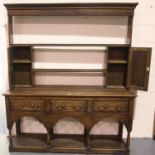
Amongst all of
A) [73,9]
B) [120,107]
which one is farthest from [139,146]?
[73,9]

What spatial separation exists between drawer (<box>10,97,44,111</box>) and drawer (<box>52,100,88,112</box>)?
172 mm

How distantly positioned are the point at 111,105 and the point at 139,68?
0.62 metres

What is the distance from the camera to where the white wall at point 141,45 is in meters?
2.68

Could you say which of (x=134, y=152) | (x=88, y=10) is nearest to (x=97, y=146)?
(x=134, y=152)

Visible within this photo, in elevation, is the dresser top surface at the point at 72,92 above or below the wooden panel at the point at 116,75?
below

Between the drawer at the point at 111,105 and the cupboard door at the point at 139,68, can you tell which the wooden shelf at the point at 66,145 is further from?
the cupboard door at the point at 139,68

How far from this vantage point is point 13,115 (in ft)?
8.25

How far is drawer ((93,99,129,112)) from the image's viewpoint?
8.08 ft

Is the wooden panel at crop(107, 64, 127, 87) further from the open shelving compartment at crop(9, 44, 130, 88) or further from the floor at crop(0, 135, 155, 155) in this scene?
the floor at crop(0, 135, 155, 155)

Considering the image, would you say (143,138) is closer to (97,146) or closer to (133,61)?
(97,146)

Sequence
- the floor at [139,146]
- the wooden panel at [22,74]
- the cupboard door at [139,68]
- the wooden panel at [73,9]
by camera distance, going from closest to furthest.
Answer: the wooden panel at [73,9] < the cupboard door at [139,68] < the floor at [139,146] < the wooden panel at [22,74]

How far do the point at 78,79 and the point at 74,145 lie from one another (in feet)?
2.96

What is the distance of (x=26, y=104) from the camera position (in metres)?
2.48

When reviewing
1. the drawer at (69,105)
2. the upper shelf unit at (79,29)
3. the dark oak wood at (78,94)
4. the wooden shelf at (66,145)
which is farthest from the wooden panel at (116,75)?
the wooden shelf at (66,145)
